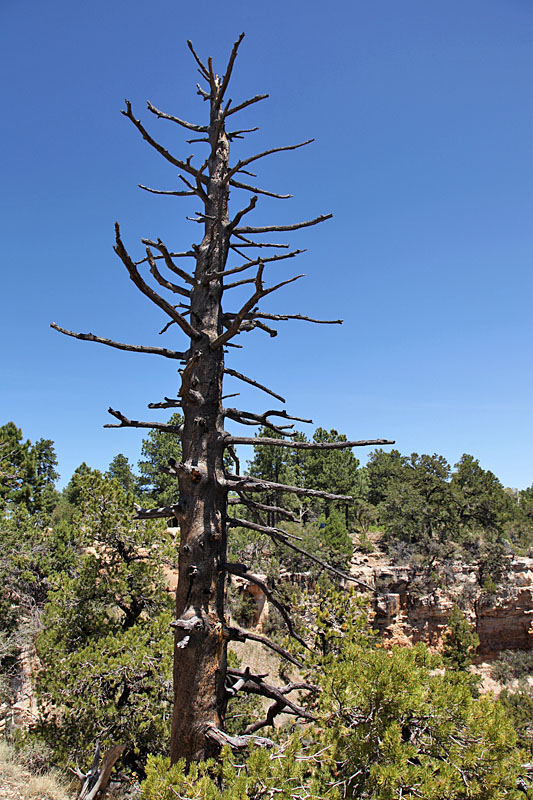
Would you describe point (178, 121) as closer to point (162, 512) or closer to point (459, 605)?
point (162, 512)

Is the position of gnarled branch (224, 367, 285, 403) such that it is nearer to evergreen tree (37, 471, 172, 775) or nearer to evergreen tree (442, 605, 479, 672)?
evergreen tree (37, 471, 172, 775)

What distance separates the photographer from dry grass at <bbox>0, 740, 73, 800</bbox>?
6012 millimetres

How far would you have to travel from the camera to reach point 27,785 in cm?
636

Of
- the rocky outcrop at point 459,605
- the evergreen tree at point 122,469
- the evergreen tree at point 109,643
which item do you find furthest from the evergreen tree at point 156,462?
the evergreen tree at point 109,643

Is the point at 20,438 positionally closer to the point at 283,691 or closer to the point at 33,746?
the point at 33,746

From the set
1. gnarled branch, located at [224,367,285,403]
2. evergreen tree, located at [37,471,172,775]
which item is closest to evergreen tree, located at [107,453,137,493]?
evergreen tree, located at [37,471,172,775]

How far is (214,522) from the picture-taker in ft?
9.15

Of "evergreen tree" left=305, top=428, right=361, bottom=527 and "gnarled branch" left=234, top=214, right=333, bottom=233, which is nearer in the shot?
"gnarled branch" left=234, top=214, right=333, bottom=233

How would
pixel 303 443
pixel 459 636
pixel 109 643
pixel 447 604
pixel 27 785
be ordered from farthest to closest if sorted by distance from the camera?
pixel 447 604 < pixel 459 636 < pixel 109 643 < pixel 27 785 < pixel 303 443

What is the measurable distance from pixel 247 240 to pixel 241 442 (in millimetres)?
1887

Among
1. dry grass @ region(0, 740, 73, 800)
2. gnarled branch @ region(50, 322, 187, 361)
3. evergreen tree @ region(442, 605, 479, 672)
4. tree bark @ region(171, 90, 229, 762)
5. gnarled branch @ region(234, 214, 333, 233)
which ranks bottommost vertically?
evergreen tree @ region(442, 605, 479, 672)

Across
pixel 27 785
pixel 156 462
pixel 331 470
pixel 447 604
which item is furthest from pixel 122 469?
pixel 27 785

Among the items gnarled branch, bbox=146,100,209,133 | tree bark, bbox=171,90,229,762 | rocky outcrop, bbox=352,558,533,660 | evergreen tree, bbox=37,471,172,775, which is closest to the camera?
tree bark, bbox=171,90,229,762

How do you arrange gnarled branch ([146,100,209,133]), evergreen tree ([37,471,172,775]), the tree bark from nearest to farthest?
1. the tree bark
2. gnarled branch ([146,100,209,133])
3. evergreen tree ([37,471,172,775])
